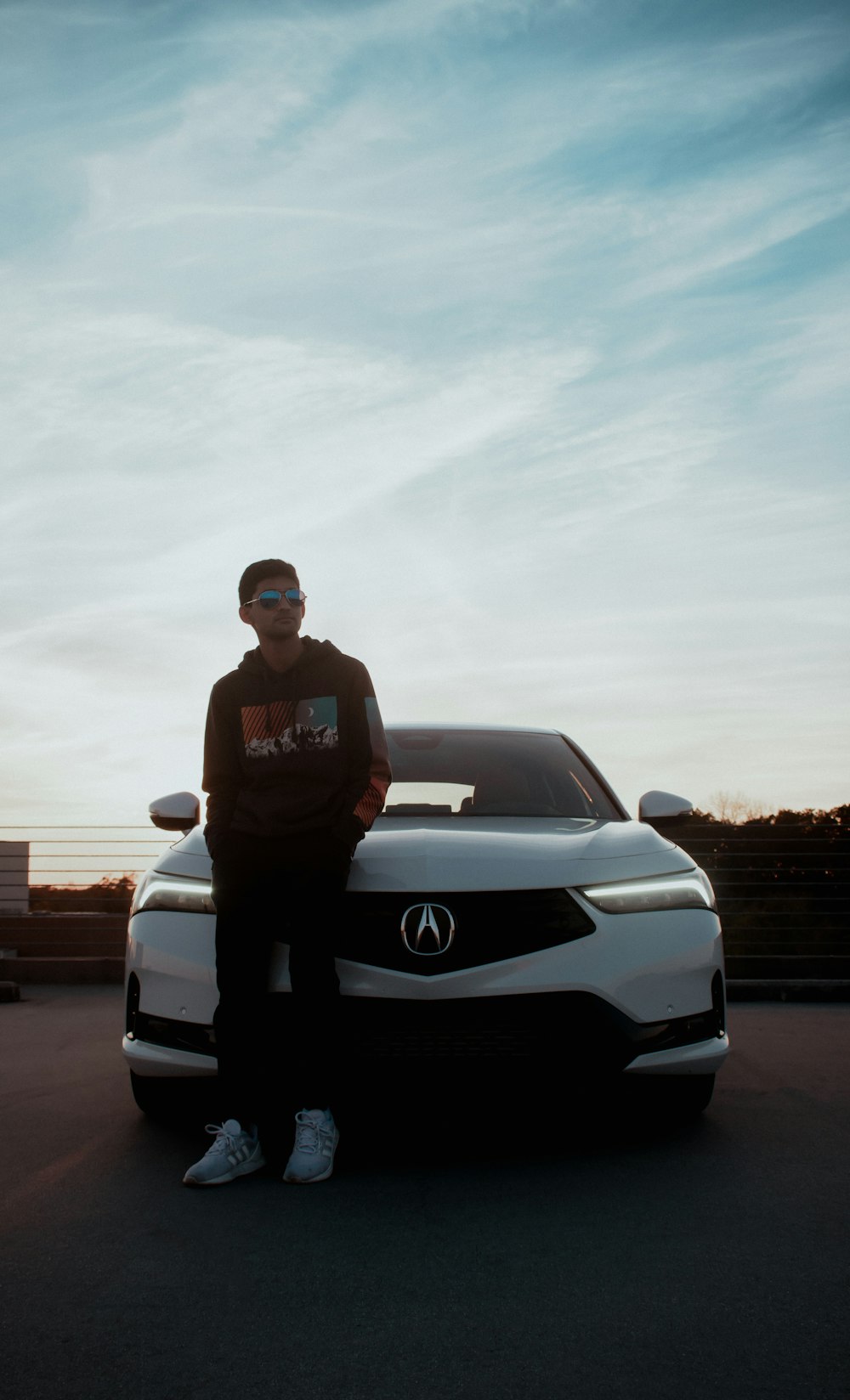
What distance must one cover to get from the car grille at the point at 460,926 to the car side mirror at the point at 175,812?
3.48ft

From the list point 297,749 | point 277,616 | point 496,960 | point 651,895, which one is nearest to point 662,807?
point 651,895

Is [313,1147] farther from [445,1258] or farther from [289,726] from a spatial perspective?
[289,726]

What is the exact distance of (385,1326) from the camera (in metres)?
2.25

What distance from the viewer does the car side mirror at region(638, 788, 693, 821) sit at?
4.51 metres

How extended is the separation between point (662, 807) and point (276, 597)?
164cm

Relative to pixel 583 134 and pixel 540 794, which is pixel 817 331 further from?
pixel 540 794

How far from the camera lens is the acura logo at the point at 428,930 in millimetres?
3397

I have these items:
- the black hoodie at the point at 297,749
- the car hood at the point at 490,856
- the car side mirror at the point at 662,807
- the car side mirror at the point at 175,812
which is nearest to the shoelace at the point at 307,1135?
the car hood at the point at 490,856

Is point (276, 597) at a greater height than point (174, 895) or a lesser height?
greater

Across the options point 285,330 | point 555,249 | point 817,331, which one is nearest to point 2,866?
point 285,330

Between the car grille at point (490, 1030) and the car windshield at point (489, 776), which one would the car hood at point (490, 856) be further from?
the car windshield at point (489, 776)

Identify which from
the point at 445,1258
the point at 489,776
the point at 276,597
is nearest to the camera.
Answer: the point at 445,1258

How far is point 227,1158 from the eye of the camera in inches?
132

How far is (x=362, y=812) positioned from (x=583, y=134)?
5.76 meters
